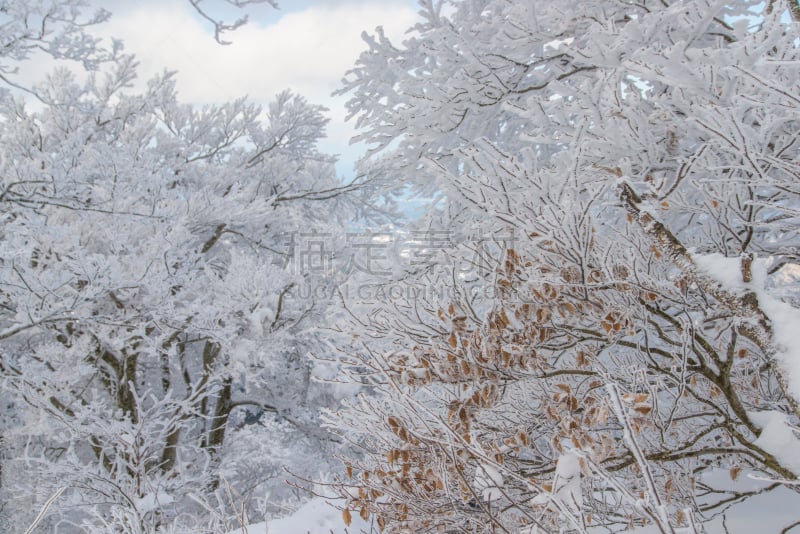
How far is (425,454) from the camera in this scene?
2223 mm

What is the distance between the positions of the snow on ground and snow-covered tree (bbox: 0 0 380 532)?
1.21 feet

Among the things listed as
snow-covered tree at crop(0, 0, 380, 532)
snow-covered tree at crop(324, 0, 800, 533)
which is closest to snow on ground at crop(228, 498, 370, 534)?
snow-covered tree at crop(0, 0, 380, 532)

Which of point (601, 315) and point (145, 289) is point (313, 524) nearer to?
point (601, 315)

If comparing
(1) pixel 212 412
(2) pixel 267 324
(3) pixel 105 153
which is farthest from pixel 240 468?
(3) pixel 105 153

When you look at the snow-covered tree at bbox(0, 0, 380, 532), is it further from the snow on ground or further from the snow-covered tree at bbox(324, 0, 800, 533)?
the snow-covered tree at bbox(324, 0, 800, 533)

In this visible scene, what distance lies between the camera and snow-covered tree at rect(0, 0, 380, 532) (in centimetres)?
513

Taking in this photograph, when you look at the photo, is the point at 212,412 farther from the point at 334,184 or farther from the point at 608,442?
the point at 608,442

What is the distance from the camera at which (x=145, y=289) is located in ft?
23.0

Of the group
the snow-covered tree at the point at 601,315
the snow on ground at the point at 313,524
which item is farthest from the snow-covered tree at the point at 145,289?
the snow-covered tree at the point at 601,315

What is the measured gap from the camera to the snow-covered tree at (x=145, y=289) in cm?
513

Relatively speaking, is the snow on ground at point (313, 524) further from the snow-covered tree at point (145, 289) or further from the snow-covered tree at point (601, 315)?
the snow-covered tree at point (601, 315)

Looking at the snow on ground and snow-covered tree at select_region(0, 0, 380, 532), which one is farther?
snow-covered tree at select_region(0, 0, 380, 532)

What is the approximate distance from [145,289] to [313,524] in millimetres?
4591

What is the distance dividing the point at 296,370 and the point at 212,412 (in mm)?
1942
